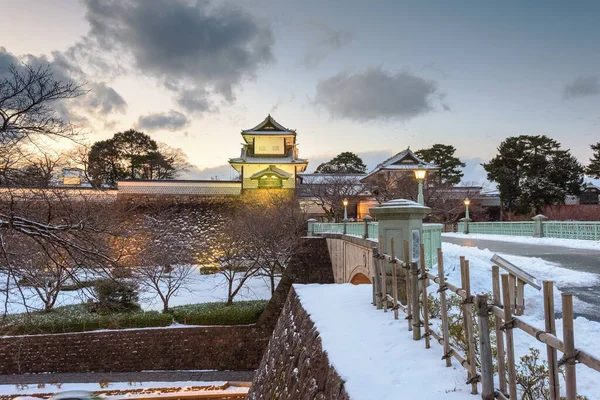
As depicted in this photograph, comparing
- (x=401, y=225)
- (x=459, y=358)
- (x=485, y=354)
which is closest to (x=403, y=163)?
(x=401, y=225)

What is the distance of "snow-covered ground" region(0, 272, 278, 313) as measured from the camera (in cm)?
1828

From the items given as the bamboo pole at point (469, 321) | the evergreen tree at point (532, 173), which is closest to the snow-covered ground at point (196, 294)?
the bamboo pole at point (469, 321)

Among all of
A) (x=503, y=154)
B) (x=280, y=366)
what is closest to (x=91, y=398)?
(x=280, y=366)

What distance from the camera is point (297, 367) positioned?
16.7 ft

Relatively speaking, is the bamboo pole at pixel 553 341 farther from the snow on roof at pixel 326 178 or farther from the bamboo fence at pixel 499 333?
the snow on roof at pixel 326 178

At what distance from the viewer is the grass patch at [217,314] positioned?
52.4 feet

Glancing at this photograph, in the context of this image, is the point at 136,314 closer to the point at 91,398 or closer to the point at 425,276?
the point at 91,398

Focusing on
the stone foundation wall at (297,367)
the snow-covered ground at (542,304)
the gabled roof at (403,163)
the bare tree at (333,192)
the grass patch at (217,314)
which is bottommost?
the grass patch at (217,314)

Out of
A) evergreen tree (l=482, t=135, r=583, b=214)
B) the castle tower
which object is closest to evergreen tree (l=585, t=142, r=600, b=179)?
evergreen tree (l=482, t=135, r=583, b=214)

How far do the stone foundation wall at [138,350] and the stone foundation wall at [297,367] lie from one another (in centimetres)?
808

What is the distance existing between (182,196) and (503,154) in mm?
31272

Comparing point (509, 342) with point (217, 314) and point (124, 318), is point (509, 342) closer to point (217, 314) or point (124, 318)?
point (217, 314)

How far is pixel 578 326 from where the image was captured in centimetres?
470

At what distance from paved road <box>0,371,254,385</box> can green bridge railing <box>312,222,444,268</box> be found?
7.27 meters
